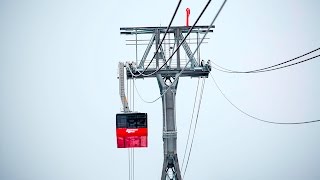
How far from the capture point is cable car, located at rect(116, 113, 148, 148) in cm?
1136

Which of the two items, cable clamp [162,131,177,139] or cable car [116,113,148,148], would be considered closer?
cable car [116,113,148,148]

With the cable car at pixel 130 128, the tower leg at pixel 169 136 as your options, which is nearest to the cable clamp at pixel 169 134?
the tower leg at pixel 169 136

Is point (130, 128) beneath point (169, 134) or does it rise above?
above

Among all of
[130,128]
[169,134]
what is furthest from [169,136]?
[130,128]

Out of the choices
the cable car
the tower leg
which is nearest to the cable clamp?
the tower leg

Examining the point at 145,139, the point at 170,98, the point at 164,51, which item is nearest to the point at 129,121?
the point at 145,139

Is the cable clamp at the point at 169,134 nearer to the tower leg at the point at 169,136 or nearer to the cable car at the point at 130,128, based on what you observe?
the tower leg at the point at 169,136

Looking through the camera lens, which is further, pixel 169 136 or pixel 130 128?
pixel 169 136

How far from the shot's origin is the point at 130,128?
11.4 meters

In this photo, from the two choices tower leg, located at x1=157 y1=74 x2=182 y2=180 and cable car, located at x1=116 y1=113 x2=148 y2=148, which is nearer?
cable car, located at x1=116 y1=113 x2=148 y2=148

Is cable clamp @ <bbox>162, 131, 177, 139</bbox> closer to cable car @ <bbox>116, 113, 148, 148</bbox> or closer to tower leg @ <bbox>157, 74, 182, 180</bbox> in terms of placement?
tower leg @ <bbox>157, 74, 182, 180</bbox>

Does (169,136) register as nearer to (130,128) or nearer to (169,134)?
(169,134)

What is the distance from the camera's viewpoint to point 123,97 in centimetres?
1248

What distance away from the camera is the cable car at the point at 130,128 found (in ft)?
37.3
